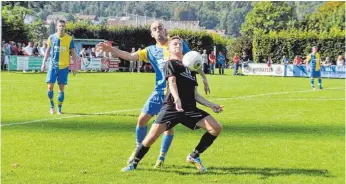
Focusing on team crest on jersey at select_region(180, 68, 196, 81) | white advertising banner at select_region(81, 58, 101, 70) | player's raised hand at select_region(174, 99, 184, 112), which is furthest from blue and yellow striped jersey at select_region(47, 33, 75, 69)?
white advertising banner at select_region(81, 58, 101, 70)

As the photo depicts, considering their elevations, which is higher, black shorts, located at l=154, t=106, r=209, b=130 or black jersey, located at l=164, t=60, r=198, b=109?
black jersey, located at l=164, t=60, r=198, b=109

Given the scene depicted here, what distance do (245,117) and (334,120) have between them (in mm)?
2296

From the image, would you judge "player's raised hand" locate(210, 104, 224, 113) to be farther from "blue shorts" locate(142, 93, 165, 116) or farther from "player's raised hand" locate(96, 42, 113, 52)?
"player's raised hand" locate(96, 42, 113, 52)

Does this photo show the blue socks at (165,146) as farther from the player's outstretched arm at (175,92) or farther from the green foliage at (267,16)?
the green foliage at (267,16)

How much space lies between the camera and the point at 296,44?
62969 millimetres

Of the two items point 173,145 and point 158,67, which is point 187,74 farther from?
point 173,145

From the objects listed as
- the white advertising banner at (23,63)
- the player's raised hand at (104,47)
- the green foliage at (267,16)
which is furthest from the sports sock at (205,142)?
the green foliage at (267,16)

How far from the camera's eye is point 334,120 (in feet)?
57.9

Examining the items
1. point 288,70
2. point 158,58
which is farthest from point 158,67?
point 288,70

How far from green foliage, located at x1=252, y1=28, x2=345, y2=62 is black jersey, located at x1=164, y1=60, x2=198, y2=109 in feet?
176

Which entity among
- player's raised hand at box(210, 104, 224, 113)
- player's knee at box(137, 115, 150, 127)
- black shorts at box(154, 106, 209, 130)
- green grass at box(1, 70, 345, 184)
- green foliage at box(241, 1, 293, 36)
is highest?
green foliage at box(241, 1, 293, 36)

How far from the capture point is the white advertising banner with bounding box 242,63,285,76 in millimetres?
50750

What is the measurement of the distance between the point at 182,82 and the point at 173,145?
10.2 ft

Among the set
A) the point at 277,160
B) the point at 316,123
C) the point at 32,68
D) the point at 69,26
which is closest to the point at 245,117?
the point at 316,123
